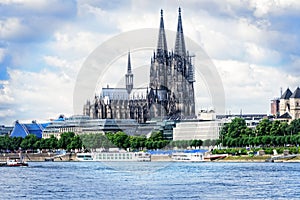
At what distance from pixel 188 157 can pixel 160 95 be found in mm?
61339

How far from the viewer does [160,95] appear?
640 ft

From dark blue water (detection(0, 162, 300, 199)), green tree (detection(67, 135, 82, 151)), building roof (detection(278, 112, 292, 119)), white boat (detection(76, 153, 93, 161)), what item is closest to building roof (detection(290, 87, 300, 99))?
building roof (detection(278, 112, 292, 119))

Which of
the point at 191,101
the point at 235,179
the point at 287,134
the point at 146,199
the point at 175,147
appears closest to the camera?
the point at 146,199

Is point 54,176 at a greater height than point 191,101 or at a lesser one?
lesser

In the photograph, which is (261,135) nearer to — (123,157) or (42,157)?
(123,157)

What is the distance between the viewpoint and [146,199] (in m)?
61.0

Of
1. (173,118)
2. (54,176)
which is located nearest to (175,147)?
(173,118)

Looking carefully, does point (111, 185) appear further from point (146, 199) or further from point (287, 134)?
point (287, 134)

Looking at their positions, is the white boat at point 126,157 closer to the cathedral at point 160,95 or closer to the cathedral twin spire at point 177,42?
the cathedral at point 160,95

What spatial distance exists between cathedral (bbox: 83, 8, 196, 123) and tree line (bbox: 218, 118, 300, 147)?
2866 centimetres

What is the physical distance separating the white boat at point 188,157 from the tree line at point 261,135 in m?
9.10

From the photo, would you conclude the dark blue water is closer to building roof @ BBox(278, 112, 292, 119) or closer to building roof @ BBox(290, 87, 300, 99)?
building roof @ BBox(278, 112, 292, 119)

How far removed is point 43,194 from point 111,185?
7.54 metres

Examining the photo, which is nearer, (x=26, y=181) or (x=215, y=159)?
(x=26, y=181)
